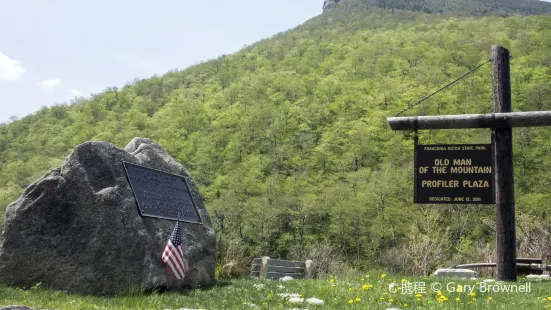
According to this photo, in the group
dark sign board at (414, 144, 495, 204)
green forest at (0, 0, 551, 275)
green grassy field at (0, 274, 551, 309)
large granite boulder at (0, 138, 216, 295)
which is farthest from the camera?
green forest at (0, 0, 551, 275)

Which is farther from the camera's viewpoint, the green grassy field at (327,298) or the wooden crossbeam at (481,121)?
the wooden crossbeam at (481,121)

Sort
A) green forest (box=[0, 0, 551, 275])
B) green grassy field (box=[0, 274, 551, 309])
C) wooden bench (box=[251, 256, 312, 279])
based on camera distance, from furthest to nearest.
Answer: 1. green forest (box=[0, 0, 551, 275])
2. wooden bench (box=[251, 256, 312, 279])
3. green grassy field (box=[0, 274, 551, 309])

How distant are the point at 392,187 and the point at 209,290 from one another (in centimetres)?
3486

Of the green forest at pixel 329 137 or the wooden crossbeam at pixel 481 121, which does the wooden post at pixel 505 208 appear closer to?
the wooden crossbeam at pixel 481 121

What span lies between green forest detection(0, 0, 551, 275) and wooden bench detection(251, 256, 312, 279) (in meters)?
0.73

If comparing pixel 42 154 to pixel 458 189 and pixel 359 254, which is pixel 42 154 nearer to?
pixel 359 254

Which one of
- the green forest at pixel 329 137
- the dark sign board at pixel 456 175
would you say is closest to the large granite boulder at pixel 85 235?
the dark sign board at pixel 456 175

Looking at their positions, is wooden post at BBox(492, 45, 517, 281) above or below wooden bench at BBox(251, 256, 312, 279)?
above

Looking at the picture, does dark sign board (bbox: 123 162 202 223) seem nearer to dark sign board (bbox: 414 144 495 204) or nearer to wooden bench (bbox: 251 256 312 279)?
wooden bench (bbox: 251 256 312 279)

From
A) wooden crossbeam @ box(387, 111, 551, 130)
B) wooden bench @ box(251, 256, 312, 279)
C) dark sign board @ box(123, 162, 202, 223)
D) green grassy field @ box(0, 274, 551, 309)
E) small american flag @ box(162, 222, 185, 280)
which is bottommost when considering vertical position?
wooden bench @ box(251, 256, 312, 279)

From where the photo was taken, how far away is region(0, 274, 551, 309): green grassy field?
682 centimetres

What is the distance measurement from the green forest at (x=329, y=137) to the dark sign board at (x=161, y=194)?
11.4 ft

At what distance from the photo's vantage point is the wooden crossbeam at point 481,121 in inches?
379

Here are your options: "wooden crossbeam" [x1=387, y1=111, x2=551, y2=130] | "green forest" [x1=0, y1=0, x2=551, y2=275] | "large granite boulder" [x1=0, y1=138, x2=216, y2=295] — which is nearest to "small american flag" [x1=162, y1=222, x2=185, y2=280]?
"large granite boulder" [x1=0, y1=138, x2=216, y2=295]
